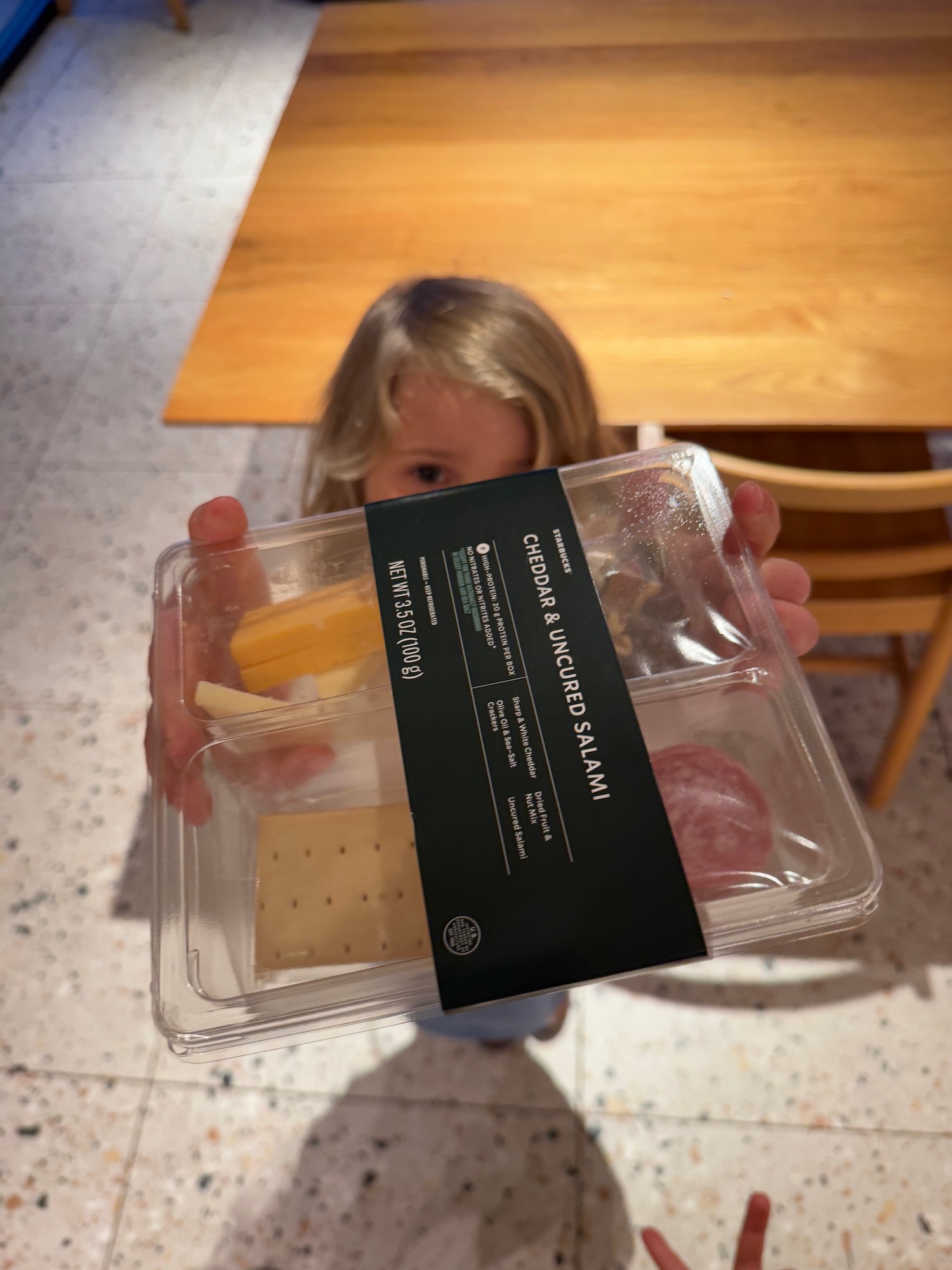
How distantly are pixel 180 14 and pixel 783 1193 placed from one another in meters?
3.57

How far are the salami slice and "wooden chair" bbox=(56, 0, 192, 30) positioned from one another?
338 centimetres

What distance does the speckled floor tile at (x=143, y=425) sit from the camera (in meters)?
1.88

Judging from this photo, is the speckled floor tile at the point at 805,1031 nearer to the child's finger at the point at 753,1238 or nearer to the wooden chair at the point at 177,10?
the child's finger at the point at 753,1238

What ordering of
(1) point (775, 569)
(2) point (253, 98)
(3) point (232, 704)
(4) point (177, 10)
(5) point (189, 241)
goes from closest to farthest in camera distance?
(3) point (232, 704)
(1) point (775, 569)
(5) point (189, 241)
(2) point (253, 98)
(4) point (177, 10)

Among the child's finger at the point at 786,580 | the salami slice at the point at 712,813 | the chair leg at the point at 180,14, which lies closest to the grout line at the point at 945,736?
the child's finger at the point at 786,580

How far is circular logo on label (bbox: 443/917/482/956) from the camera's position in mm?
396

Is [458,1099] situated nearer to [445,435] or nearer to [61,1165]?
[61,1165]

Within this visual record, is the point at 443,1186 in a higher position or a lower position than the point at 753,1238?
lower

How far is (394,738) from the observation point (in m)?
0.49

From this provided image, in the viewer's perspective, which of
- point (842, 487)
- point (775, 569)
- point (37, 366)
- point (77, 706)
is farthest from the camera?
point (37, 366)

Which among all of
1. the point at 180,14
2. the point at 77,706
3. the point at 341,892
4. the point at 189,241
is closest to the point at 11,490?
the point at 77,706

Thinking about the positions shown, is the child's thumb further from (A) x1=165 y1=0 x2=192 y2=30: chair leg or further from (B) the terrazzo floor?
(A) x1=165 y1=0 x2=192 y2=30: chair leg

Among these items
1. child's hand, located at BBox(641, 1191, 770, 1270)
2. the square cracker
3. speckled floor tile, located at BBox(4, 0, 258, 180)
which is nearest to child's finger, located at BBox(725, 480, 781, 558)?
the square cracker

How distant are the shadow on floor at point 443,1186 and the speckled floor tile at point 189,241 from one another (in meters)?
1.88
